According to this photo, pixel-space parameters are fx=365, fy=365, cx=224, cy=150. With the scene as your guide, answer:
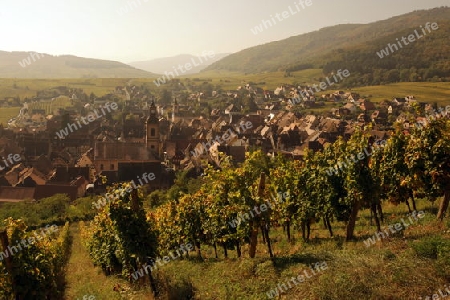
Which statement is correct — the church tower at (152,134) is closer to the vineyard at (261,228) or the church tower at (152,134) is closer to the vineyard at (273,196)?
the vineyard at (273,196)

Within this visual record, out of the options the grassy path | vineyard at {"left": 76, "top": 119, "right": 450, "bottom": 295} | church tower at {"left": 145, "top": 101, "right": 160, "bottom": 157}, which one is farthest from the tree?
church tower at {"left": 145, "top": 101, "right": 160, "bottom": 157}

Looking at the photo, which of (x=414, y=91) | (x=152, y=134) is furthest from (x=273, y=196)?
(x=414, y=91)

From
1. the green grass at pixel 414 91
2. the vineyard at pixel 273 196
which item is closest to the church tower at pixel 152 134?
the vineyard at pixel 273 196

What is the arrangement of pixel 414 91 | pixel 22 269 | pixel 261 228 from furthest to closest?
1. pixel 414 91
2. pixel 261 228
3. pixel 22 269

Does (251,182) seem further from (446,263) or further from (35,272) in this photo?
(35,272)

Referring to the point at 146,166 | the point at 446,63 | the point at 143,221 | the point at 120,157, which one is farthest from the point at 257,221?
the point at 446,63

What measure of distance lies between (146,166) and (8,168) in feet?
109

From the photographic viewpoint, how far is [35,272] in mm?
11977

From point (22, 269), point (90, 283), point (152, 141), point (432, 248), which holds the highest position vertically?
point (152, 141)

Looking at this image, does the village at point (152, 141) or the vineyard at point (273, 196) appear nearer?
the vineyard at point (273, 196)

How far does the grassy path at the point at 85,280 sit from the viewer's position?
16.4 m

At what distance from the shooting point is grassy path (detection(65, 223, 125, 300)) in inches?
645

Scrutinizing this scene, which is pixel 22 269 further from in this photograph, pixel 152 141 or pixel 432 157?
pixel 152 141

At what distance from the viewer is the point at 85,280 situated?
70.7 ft
